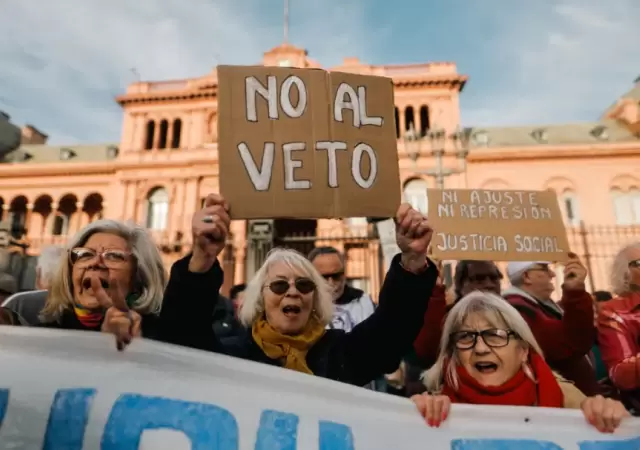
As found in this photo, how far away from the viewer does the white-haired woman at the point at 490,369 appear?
6.86 ft

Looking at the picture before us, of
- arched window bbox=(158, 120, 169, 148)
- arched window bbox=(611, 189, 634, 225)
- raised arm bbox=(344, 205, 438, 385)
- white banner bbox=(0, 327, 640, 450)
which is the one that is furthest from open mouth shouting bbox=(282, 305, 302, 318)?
arched window bbox=(158, 120, 169, 148)

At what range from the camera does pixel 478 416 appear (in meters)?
2.00

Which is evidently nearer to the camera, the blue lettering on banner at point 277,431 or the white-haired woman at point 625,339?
the blue lettering on banner at point 277,431

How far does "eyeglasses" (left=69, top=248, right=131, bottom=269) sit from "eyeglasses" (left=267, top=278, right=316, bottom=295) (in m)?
0.71

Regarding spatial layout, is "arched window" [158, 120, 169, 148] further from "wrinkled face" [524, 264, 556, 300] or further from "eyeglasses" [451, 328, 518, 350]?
"eyeglasses" [451, 328, 518, 350]

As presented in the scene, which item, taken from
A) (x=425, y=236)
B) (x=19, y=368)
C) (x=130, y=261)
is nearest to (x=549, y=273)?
(x=425, y=236)

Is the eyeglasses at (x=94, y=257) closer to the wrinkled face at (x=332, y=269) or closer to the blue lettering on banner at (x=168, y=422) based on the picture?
the blue lettering on banner at (x=168, y=422)

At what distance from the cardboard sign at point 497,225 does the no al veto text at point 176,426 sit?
6.10ft

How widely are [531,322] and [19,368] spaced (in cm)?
280

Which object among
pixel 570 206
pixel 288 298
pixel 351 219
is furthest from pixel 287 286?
pixel 570 206

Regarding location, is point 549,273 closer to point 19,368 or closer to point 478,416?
point 478,416

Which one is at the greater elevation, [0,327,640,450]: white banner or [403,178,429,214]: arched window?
[403,178,429,214]: arched window

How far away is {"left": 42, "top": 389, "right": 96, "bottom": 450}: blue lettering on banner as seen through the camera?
176 centimetres

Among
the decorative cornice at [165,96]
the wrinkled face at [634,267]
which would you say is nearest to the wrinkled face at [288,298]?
the wrinkled face at [634,267]
